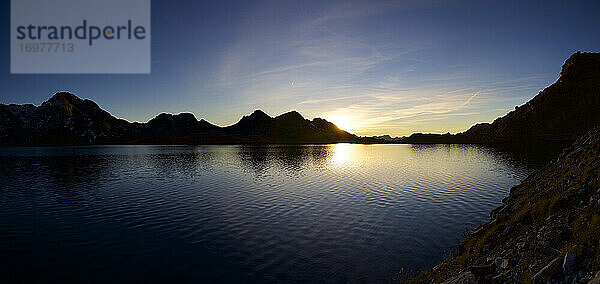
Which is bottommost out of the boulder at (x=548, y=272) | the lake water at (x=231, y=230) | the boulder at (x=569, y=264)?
the lake water at (x=231, y=230)

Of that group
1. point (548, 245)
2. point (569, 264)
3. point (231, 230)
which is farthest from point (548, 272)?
point (231, 230)

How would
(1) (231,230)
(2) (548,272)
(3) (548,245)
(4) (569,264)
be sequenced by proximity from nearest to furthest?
(4) (569,264) < (2) (548,272) < (3) (548,245) < (1) (231,230)

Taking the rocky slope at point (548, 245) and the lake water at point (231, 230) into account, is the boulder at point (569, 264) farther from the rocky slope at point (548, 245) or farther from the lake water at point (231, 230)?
the lake water at point (231, 230)

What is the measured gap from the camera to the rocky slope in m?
8.49

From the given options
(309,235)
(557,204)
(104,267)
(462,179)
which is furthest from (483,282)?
(462,179)

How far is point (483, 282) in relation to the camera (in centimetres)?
1052

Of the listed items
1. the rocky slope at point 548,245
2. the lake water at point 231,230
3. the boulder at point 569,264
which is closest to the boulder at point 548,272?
the rocky slope at point 548,245

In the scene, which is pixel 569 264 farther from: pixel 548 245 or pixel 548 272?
pixel 548 245

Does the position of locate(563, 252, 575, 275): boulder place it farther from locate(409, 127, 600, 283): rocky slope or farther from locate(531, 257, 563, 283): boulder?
locate(531, 257, 563, 283): boulder

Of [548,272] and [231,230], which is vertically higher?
[548,272]

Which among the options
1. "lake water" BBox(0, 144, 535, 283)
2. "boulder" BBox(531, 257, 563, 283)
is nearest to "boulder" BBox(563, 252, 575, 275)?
"boulder" BBox(531, 257, 563, 283)

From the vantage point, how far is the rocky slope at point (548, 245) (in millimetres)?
8492

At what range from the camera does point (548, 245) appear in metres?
10.5

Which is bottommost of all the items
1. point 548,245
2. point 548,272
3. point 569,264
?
point 548,272
